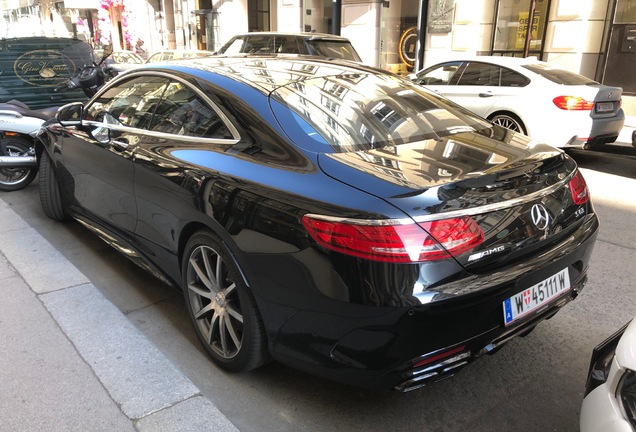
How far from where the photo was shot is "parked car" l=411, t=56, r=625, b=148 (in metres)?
7.46

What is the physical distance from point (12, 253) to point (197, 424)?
2.83 meters

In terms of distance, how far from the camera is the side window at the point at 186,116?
9.43 feet

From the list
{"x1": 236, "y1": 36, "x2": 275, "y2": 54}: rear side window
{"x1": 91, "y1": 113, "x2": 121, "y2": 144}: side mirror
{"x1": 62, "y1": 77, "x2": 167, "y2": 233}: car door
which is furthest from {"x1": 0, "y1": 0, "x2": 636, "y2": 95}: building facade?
{"x1": 91, "y1": 113, "x2": 121, "y2": 144}: side mirror

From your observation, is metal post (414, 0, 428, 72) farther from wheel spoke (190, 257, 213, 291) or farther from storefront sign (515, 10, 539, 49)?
wheel spoke (190, 257, 213, 291)

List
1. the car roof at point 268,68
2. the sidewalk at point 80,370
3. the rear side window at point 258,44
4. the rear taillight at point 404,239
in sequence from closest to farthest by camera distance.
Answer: the rear taillight at point 404,239 < the sidewalk at point 80,370 < the car roof at point 268,68 < the rear side window at point 258,44

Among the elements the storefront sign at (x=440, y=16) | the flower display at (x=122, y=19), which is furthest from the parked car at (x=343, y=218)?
the flower display at (x=122, y=19)

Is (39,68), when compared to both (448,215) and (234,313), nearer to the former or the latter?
(234,313)

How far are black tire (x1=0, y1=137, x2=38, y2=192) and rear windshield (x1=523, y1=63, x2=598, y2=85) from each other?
7.24 meters

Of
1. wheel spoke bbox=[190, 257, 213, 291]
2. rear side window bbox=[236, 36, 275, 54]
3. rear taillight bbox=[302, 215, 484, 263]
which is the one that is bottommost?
wheel spoke bbox=[190, 257, 213, 291]

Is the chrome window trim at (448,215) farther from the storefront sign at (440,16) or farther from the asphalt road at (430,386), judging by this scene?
the storefront sign at (440,16)

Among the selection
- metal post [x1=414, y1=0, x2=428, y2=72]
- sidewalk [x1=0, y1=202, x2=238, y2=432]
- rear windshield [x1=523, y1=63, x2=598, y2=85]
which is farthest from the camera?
metal post [x1=414, y1=0, x2=428, y2=72]

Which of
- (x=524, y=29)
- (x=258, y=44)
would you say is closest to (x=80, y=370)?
(x=258, y=44)

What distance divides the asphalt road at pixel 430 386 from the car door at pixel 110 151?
0.59 meters

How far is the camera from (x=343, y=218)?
6.77 ft
